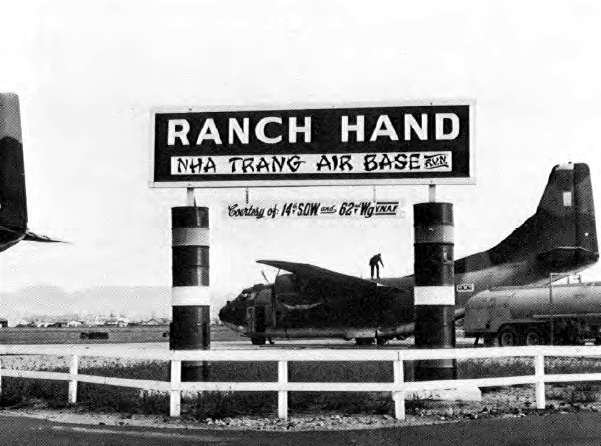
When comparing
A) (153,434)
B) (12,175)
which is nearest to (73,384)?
(153,434)

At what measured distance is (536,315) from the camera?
37250 mm

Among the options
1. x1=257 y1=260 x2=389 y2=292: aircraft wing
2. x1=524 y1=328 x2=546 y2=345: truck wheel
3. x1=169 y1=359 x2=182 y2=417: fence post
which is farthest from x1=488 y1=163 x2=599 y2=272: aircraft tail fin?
x1=169 y1=359 x2=182 y2=417: fence post

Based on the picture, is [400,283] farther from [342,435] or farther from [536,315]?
[342,435]

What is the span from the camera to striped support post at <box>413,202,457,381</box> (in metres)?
16.0

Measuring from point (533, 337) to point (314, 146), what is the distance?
24.0 meters

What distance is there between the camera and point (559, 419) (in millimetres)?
13875

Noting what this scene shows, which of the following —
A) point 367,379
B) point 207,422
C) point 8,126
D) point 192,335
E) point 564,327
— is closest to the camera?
point 207,422

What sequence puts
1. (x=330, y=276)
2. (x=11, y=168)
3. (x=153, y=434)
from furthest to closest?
1. (x=330, y=276)
2. (x=11, y=168)
3. (x=153, y=434)

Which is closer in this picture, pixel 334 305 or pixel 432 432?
pixel 432 432

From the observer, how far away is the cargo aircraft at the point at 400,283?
3888cm

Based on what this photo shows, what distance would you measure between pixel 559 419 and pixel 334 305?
2509cm

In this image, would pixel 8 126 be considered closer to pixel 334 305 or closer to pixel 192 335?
pixel 334 305

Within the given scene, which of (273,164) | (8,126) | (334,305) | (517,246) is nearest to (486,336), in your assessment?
(517,246)

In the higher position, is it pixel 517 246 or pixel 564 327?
pixel 517 246
